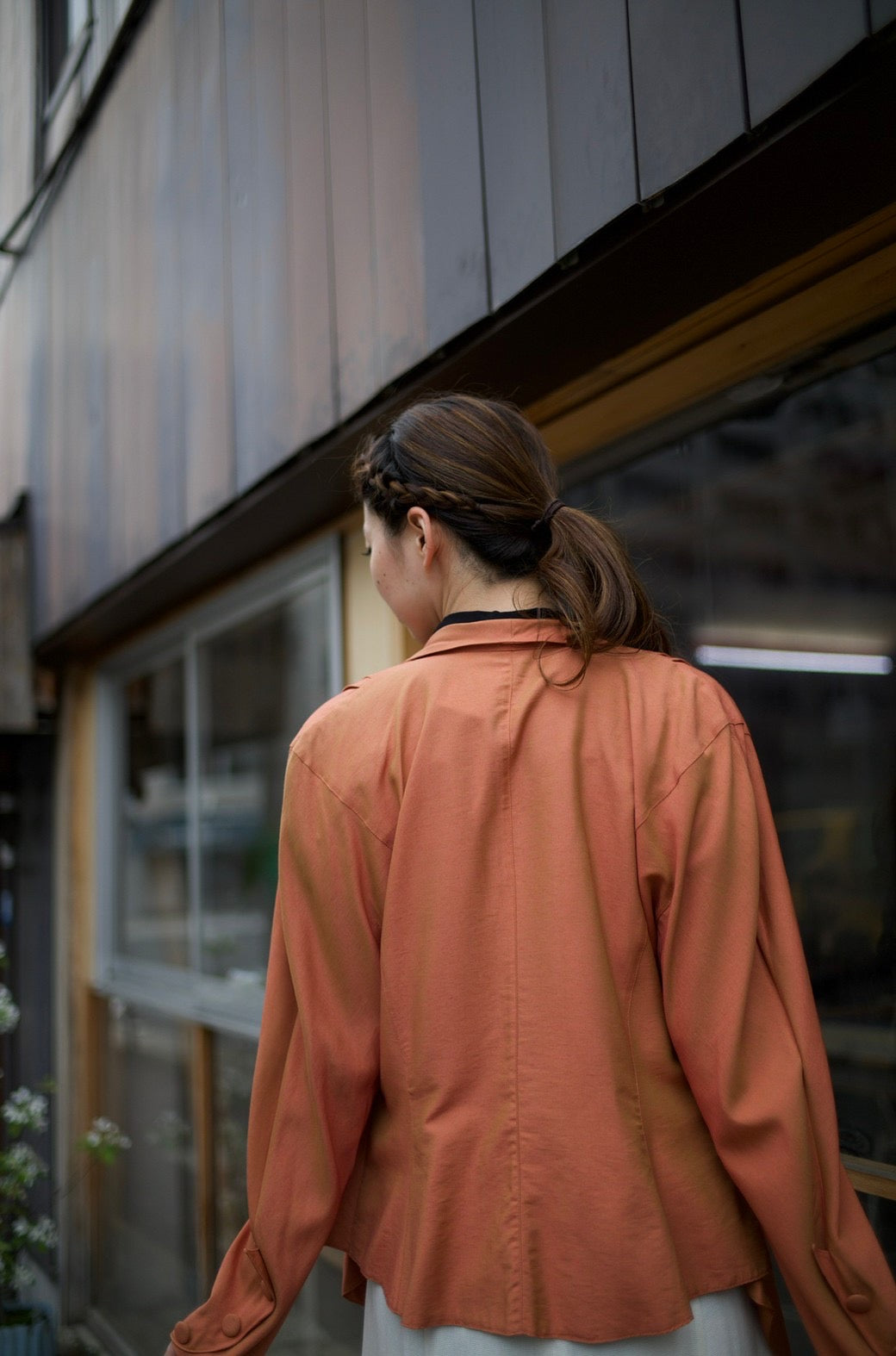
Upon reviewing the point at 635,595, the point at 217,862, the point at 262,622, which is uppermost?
Result: the point at 262,622

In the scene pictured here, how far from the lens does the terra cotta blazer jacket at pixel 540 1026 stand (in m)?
1.02

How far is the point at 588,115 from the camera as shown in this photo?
4.83 feet

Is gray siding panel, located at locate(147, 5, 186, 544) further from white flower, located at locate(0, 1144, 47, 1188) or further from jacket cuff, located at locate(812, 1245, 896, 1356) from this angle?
jacket cuff, located at locate(812, 1245, 896, 1356)

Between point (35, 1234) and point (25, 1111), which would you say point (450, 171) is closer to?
point (25, 1111)

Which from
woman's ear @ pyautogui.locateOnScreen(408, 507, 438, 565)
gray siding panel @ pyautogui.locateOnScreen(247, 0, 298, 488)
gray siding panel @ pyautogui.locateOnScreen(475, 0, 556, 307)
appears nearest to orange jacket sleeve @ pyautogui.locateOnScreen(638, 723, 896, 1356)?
woman's ear @ pyautogui.locateOnScreen(408, 507, 438, 565)

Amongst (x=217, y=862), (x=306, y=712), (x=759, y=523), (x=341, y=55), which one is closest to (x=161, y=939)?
(x=217, y=862)

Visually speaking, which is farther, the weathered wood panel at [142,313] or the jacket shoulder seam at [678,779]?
the weathered wood panel at [142,313]

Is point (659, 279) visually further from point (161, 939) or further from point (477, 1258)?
point (161, 939)


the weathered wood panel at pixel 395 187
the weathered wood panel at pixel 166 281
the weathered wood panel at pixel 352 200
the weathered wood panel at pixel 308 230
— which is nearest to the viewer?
the weathered wood panel at pixel 395 187

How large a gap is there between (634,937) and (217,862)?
112 inches

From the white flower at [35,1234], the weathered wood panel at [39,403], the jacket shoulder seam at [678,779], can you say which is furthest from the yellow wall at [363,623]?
the weathered wood panel at [39,403]

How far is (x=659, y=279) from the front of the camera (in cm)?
151

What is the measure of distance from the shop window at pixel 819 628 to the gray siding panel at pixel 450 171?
43 centimetres

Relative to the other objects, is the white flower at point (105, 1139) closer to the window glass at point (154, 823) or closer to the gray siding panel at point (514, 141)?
the window glass at point (154, 823)
